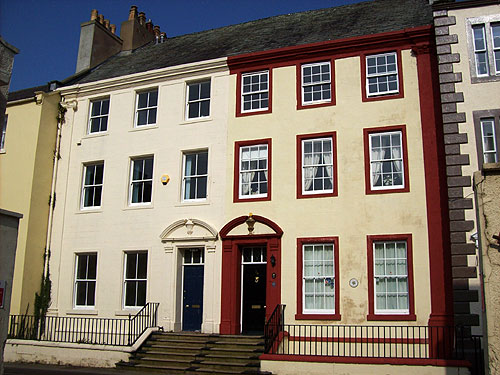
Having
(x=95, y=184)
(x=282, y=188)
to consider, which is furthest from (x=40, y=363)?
(x=282, y=188)

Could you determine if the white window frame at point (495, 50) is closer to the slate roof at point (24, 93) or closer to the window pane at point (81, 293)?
the window pane at point (81, 293)

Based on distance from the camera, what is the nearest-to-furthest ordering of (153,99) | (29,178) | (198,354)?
(198,354)
(29,178)
(153,99)

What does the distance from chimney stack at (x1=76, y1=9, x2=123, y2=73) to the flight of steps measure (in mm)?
13465

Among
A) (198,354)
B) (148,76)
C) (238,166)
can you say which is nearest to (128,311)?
(198,354)

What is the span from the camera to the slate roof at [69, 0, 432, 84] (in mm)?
19391

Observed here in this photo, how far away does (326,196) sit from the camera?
56.5 ft

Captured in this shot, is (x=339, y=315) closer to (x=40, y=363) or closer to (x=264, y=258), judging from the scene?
(x=264, y=258)

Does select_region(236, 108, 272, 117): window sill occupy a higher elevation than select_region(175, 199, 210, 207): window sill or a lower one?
higher

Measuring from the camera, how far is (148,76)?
819 inches

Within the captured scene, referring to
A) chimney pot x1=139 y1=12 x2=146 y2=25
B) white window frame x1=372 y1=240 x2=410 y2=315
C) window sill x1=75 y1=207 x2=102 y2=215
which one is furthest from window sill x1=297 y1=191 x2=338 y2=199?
chimney pot x1=139 y1=12 x2=146 y2=25

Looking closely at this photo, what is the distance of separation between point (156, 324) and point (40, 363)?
375cm

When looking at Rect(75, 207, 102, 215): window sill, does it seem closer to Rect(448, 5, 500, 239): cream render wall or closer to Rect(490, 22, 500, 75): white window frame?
Rect(448, 5, 500, 239): cream render wall

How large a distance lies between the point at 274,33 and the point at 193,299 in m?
10.5

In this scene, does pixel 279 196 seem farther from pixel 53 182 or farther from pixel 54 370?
pixel 53 182
